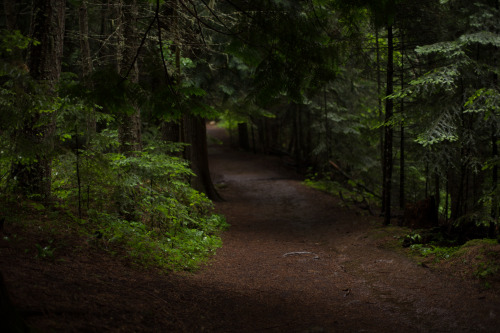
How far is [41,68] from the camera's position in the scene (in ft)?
19.0

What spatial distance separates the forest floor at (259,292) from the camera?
11.6 ft

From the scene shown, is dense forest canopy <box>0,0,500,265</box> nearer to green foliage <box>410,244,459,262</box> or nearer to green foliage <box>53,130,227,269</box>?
green foliage <box>53,130,227,269</box>

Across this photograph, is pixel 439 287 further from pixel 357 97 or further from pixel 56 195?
pixel 357 97

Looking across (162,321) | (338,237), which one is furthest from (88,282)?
(338,237)

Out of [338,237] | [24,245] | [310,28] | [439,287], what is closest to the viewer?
[24,245]

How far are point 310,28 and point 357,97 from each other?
1713 centimetres

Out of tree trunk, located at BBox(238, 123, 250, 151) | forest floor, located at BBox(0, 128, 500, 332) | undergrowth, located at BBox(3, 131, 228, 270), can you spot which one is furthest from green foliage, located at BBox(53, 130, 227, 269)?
tree trunk, located at BBox(238, 123, 250, 151)

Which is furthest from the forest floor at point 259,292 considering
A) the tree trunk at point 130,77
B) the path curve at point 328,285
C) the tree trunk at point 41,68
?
the tree trunk at point 130,77

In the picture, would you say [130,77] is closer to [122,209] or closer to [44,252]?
[122,209]

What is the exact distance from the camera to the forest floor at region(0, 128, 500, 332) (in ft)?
11.6

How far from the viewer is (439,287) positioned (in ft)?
18.5

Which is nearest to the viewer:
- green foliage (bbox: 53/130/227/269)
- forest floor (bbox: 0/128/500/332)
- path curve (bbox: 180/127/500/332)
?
forest floor (bbox: 0/128/500/332)

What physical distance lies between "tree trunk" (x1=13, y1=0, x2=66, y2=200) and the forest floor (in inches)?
55.9

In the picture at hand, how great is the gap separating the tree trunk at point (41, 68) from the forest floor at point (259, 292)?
142 centimetres
